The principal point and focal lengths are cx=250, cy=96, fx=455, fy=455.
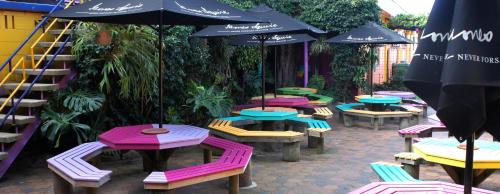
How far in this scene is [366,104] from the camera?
11.3 metres

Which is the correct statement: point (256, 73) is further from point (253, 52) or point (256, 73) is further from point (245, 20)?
point (245, 20)

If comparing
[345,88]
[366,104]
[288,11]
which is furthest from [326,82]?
[366,104]

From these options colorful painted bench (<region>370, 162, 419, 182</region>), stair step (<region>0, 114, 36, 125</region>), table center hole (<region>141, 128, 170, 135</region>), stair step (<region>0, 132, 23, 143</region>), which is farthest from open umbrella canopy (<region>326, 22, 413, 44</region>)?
stair step (<region>0, 132, 23, 143</region>)

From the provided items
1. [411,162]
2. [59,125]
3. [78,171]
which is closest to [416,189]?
[411,162]

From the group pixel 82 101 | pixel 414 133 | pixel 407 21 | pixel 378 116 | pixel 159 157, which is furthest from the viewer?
pixel 407 21

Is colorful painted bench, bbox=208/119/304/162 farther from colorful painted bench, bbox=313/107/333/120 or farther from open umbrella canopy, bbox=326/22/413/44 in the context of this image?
open umbrella canopy, bbox=326/22/413/44

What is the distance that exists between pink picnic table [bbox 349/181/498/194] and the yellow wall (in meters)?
6.15

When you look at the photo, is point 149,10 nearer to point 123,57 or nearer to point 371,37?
point 123,57

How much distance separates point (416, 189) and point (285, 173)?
2.78 metres

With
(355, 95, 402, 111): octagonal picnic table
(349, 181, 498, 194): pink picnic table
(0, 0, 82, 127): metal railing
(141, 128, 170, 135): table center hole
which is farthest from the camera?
(355, 95, 402, 111): octagonal picnic table

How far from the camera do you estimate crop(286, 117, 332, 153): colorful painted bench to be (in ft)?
24.7

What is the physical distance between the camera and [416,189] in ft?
11.9

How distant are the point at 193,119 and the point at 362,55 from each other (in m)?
7.03

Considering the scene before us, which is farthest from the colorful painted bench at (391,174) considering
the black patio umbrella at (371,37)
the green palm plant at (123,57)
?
the black patio umbrella at (371,37)
